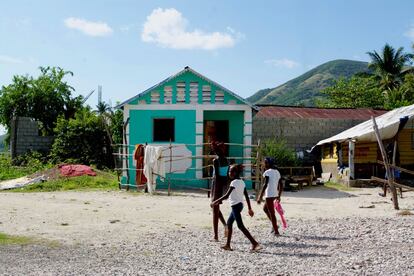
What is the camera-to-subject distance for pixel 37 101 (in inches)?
1268

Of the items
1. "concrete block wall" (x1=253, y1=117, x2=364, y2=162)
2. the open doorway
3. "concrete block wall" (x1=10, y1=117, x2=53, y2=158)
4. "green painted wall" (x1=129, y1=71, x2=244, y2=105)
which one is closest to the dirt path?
"green painted wall" (x1=129, y1=71, x2=244, y2=105)

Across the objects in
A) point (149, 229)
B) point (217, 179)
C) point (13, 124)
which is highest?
point (13, 124)

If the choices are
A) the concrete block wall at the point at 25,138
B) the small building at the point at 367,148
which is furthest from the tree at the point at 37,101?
the small building at the point at 367,148

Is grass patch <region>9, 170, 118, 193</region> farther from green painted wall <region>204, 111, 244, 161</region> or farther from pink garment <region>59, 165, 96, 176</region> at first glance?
green painted wall <region>204, 111, 244, 161</region>

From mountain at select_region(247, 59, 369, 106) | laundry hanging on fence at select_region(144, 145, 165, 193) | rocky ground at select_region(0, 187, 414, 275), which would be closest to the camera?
rocky ground at select_region(0, 187, 414, 275)

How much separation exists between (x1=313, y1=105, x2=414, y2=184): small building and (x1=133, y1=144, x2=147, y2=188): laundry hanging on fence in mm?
7856

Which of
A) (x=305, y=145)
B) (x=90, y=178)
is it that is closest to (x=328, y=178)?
(x=305, y=145)

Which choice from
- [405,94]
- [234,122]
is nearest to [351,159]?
[234,122]

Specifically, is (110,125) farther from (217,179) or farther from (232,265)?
(232,265)

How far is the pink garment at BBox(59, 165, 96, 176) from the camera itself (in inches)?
832

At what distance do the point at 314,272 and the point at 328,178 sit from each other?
17.0 meters

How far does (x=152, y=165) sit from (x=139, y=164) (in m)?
0.98

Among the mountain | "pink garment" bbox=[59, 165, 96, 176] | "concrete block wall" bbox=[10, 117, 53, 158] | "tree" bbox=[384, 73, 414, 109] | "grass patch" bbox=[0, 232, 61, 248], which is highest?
the mountain

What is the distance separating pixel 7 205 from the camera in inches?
534
